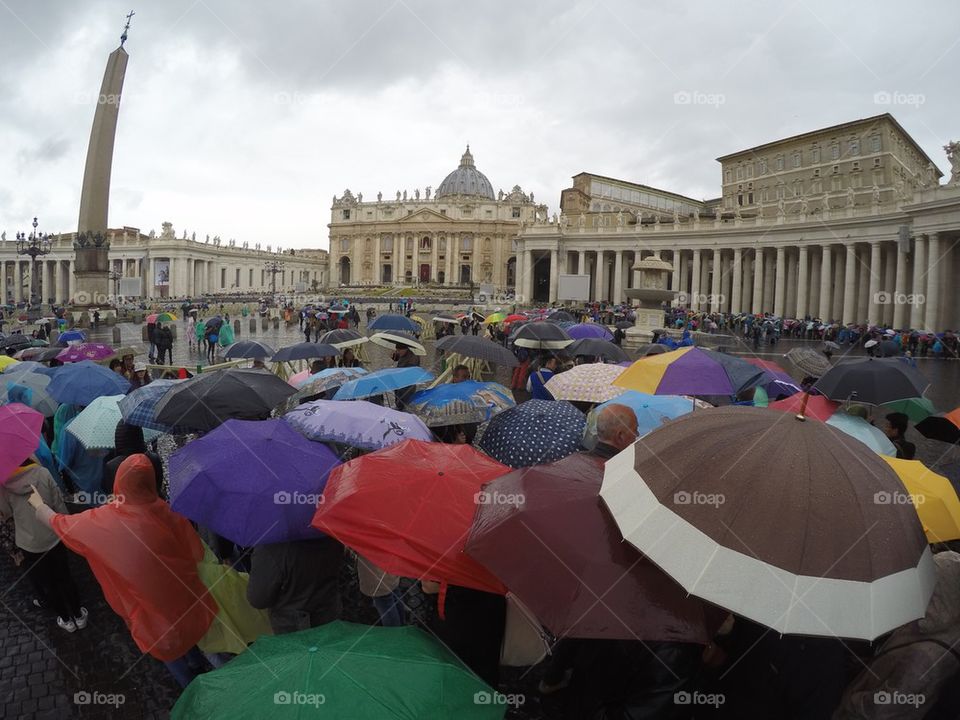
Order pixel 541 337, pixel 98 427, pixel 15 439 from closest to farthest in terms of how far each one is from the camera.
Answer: pixel 15 439 < pixel 98 427 < pixel 541 337

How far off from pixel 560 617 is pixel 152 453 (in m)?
4.80

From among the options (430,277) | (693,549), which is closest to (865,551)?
(693,549)

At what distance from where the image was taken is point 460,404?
5828 mm

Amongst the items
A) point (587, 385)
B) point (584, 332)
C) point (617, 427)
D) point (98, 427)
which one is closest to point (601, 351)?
point (587, 385)

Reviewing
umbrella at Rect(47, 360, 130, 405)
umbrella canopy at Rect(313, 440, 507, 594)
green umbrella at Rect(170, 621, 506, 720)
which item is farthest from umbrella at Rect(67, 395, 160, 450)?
green umbrella at Rect(170, 621, 506, 720)

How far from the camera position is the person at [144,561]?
322 centimetres

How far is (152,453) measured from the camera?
18.9 feet

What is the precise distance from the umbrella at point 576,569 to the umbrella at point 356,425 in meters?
2.11

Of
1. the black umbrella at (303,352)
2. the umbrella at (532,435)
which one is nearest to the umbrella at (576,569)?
the umbrella at (532,435)

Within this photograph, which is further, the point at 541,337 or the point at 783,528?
the point at 541,337

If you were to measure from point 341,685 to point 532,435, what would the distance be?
9.83 feet

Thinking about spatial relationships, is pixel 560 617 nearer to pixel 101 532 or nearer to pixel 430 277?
pixel 101 532

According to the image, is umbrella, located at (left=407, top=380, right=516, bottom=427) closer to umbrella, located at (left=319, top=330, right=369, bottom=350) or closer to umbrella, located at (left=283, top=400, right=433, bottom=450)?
umbrella, located at (left=283, top=400, right=433, bottom=450)

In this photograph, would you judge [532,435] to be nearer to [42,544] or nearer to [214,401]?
[214,401]
